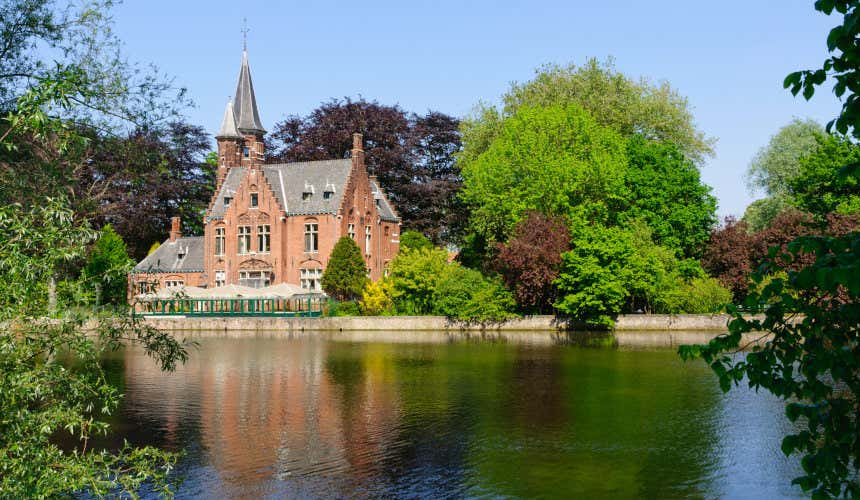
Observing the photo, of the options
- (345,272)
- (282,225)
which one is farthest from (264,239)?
(345,272)

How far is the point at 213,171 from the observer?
249 ft

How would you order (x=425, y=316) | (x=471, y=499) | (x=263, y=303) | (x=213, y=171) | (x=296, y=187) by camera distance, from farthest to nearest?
(x=213, y=171), (x=296, y=187), (x=263, y=303), (x=425, y=316), (x=471, y=499)

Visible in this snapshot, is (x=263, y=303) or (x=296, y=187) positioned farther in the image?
(x=296, y=187)

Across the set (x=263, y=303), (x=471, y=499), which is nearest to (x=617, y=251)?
(x=263, y=303)

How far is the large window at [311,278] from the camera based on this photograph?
2265 inches

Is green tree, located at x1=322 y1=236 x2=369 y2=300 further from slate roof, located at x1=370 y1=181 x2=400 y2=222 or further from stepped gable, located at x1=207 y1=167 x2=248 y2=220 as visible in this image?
stepped gable, located at x1=207 y1=167 x2=248 y2=220

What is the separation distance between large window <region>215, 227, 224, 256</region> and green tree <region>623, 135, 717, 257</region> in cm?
2852

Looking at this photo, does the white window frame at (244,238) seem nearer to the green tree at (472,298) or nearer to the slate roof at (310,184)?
the slate roof at (310,184)

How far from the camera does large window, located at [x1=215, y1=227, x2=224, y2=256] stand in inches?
2367

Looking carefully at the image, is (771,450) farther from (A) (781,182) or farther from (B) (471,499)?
(A) (781,182)

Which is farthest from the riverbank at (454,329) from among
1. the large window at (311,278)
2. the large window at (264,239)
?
the large window at (264,239)

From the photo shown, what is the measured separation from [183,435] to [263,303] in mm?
35135

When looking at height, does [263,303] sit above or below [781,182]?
below

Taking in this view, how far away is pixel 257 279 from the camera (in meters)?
58.8
